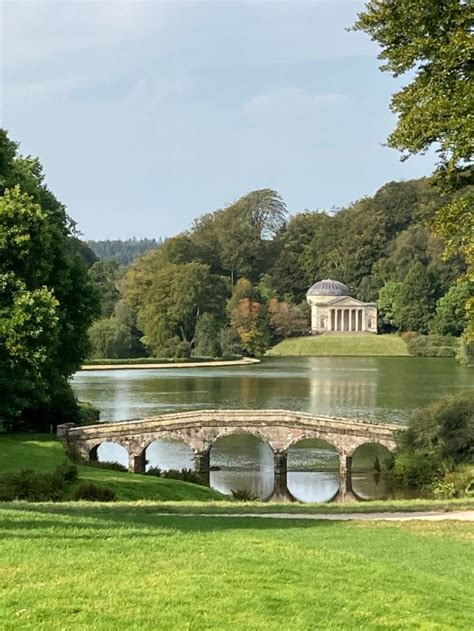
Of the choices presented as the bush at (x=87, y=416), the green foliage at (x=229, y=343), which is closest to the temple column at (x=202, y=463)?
the bush at (x=87, y=416)

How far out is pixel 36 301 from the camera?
886 inches

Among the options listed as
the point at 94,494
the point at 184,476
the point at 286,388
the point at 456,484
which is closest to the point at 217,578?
the point at 94,494

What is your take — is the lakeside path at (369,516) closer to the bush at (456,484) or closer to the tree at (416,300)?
the bush at (456,484)

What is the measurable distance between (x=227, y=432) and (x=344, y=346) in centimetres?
7370

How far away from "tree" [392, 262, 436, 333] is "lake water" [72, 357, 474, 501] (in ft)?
30.1

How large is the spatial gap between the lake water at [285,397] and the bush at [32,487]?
10519 millimetres

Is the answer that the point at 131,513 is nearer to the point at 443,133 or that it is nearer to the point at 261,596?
the point at 261,596

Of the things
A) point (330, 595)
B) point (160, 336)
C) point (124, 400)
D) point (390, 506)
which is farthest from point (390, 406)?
point (160, 336)

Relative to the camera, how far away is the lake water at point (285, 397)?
32969 millimetres

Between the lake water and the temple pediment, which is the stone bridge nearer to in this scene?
the lake water

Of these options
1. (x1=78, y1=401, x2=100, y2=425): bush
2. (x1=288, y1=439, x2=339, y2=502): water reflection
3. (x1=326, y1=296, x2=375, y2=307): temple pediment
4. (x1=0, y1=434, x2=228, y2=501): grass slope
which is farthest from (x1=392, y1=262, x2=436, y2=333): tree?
(x1=0, y1=434, x2=228, y2=501): grass slope

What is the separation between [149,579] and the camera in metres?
7.45

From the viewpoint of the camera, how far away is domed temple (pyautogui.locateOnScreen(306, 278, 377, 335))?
11331 cm

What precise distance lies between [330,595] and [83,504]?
9.18 m
